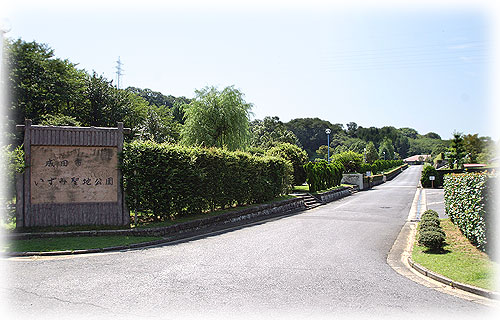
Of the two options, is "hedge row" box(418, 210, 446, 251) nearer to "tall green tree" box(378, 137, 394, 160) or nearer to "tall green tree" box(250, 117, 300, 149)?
"tall green tree" box(250, 117, 300, 149)

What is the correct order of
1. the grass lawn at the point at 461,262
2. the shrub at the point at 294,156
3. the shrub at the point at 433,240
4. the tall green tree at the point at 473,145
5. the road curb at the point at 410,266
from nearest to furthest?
the road curb at the point at 410,266 → the grass lawn at the point at 461,262 → the shrub at the point at 433,240 → the shrub at the point at 294,156 → the tall green tree at the point at 473,145

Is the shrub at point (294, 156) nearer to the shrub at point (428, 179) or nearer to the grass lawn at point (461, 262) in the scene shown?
the shrub at point (428, 179)

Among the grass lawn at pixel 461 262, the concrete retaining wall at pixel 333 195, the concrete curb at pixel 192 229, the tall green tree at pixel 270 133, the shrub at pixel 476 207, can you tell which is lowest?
the concrete retaining wall at pixel 333 195

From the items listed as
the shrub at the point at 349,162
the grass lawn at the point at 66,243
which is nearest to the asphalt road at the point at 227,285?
the grass lawn at the point at 66,243

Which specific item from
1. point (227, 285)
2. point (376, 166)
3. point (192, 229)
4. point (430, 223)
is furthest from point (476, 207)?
point (376, 166)

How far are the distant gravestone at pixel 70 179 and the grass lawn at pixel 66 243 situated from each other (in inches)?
46.7

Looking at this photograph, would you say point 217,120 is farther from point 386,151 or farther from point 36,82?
point 386,151

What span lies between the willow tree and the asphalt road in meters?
21.7

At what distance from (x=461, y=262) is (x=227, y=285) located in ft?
18.4

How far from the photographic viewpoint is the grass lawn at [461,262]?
748 centimetres

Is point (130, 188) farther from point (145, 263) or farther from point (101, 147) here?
point (145, 263)

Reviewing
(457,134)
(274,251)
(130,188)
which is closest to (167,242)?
(130,188)

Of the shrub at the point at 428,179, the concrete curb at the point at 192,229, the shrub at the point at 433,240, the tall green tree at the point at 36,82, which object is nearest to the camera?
the shrub at the point at 433,240

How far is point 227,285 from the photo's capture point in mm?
7227
